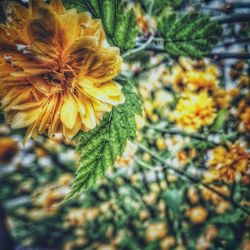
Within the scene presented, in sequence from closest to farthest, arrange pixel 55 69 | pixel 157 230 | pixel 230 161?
1. pixel 55 69
2. pixel 230 161
3. pixel 157 230

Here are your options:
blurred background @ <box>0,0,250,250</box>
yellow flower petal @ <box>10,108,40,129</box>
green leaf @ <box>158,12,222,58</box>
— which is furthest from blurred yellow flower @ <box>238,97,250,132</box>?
yellow flower petal @ <box>10,108,40,129</box>

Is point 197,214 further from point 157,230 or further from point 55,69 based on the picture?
point 55,69

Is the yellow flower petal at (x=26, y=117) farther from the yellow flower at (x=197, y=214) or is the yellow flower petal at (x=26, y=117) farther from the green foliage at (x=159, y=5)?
the yellow flower at (x=197, y=214)

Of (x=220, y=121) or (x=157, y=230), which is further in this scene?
(x=157, y=230)

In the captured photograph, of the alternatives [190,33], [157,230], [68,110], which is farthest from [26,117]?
[157,230]

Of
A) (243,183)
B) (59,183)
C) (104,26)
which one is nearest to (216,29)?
(104,26)

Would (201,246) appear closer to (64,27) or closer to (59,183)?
(59,183)

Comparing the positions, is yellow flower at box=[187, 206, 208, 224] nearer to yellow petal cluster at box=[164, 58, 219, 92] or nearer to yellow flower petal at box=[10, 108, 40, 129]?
yellow petal cluster at box=[164, 58, 219, 92]
